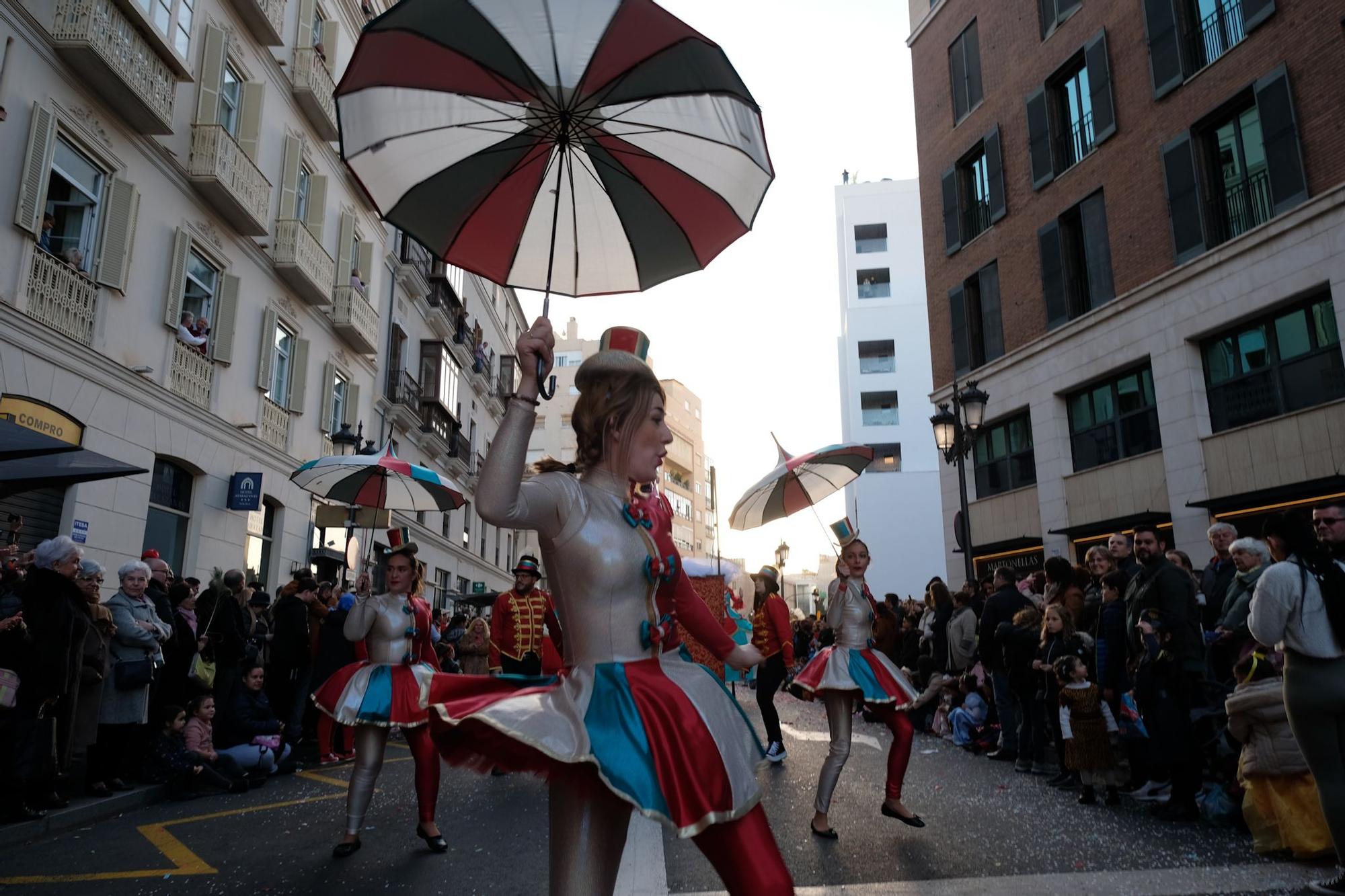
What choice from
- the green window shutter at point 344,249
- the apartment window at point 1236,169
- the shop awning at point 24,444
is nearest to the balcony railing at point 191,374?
the green window shutter at point 344,249

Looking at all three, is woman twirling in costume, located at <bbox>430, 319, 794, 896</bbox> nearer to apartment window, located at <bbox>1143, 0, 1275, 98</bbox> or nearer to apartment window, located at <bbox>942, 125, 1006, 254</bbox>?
apartment window, located at <bbox>1143, 0, 1275, 98</bbox>

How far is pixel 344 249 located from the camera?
880 inches

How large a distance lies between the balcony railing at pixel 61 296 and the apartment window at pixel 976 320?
1876 cm

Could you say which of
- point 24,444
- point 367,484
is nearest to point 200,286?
point 367,484

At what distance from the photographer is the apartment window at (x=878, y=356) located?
4903cm

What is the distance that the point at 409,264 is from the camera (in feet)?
91.6

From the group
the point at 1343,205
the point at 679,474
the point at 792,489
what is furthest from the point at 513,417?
the point at 679,474

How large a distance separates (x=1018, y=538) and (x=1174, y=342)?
A: 571cm

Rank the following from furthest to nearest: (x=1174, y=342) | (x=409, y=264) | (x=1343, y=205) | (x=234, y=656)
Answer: (x=409, y=264) < (x=1174, y=342) < (x=1343, y=205) < (x=234, y=656)

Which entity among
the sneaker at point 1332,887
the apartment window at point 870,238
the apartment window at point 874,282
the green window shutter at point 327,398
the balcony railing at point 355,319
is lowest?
the sneaker at point 1332,887

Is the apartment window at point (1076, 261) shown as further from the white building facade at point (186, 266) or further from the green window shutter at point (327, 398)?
the green window shutter at point (327, 398)

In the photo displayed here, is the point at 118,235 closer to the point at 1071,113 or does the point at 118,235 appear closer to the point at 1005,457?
the point at 1005,457

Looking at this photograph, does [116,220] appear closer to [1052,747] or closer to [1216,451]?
[1052,747]

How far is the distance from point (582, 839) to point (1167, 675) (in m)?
6.12
